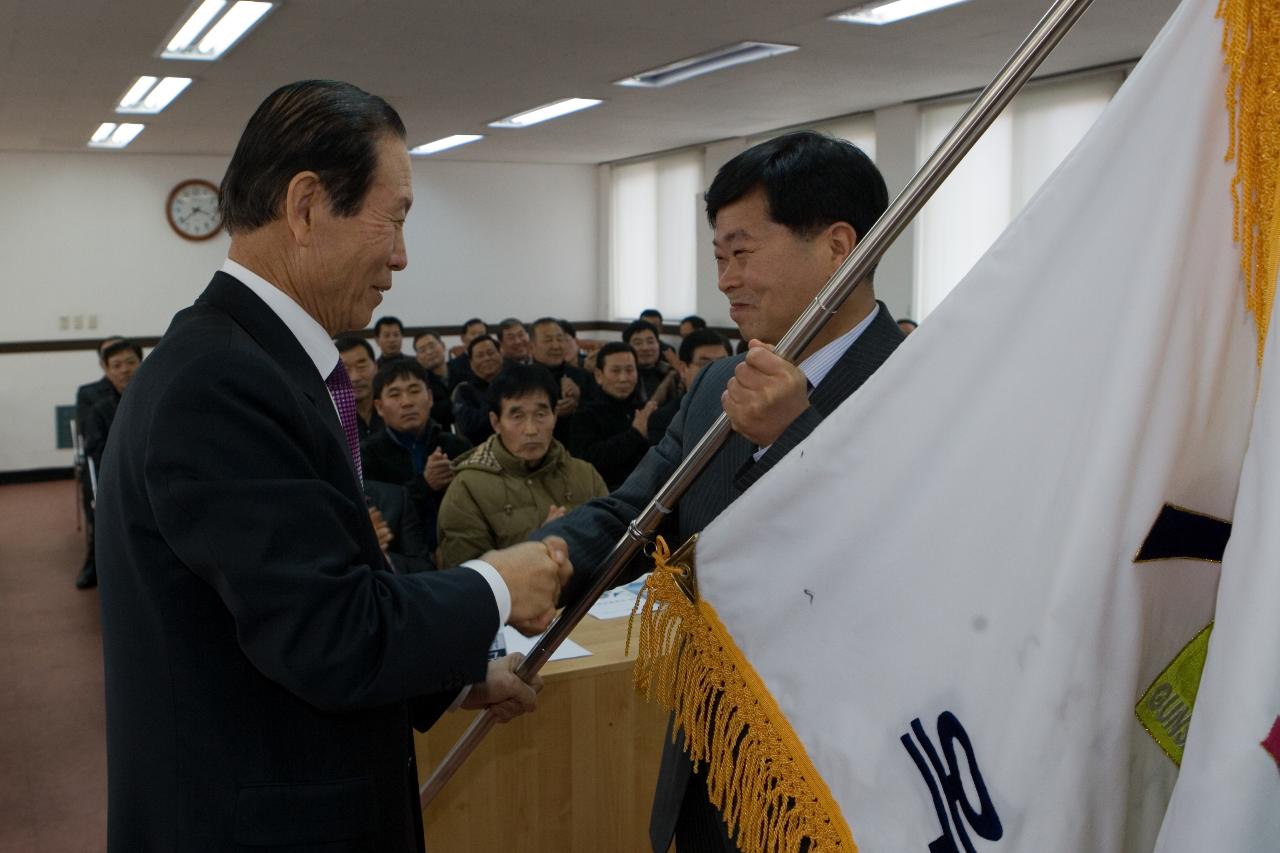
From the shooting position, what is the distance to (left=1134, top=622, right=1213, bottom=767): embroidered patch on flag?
2.82 feet

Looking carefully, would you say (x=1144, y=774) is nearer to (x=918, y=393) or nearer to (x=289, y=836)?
(x=918, y=393)

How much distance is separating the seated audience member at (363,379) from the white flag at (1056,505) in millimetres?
3314

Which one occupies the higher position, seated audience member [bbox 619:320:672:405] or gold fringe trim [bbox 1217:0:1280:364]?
gold fringe trim [bbox 1217:0:1280:364]

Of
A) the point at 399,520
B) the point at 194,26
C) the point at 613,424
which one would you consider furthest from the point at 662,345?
the point at 399,520

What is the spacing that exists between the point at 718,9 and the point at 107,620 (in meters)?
4.11

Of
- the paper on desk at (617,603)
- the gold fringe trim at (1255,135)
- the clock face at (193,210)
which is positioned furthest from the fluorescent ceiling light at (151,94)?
the gold fringe trim at (1255,135)

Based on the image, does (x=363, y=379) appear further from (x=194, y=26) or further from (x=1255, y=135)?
(x=1255, y=135)

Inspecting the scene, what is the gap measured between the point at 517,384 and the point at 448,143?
264 inches

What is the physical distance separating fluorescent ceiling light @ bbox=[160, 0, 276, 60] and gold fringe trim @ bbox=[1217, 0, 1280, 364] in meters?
4.47

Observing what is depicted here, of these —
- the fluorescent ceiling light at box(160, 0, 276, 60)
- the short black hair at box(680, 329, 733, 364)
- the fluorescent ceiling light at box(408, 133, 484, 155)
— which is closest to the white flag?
the fluorescent ceiling light at box(160, 0, 276, 60)

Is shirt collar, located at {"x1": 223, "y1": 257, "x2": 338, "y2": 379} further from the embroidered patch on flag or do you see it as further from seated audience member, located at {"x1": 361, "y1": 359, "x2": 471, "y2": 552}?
seated audience member, located at {"x1": 361, "y1": 359, "x2": 471, "y2": 552}

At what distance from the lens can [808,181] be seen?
1430 millimetres

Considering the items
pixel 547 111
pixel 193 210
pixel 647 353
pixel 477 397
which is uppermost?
pixel 547 111

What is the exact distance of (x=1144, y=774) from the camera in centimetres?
87
